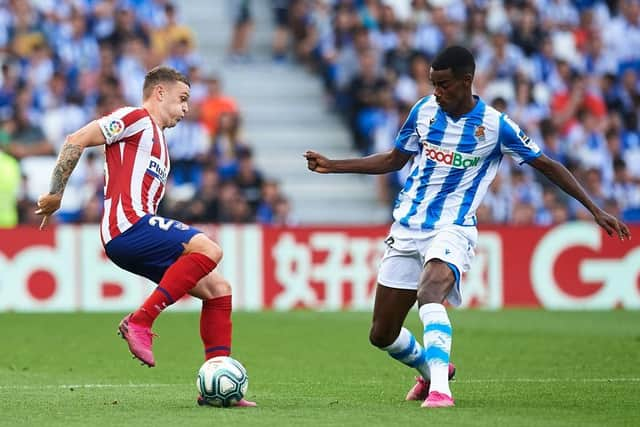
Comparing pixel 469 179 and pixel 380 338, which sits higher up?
pixel 469 179

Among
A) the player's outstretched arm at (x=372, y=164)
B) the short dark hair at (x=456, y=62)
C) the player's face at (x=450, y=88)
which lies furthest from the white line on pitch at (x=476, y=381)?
the short dark hair at (x=456, y=62)

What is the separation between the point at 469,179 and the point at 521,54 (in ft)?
52.4

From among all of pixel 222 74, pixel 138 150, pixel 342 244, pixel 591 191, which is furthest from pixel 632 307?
pixel 138 150

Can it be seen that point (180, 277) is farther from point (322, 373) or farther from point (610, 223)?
point (322, 373)

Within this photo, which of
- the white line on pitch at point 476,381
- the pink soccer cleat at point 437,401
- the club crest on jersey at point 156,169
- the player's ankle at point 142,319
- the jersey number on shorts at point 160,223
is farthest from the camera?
the white line on pitch at point 476,381

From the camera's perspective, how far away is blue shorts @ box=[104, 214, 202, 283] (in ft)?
28.2

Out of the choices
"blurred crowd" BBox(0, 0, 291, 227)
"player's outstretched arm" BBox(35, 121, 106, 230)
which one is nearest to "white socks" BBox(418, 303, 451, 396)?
"player's outstretched arm" BBox(35, 121, 106, 230)

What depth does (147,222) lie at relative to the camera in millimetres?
8641

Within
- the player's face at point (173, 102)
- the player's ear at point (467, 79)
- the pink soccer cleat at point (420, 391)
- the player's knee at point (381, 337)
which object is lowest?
the pink soccer cleat at point (420, 391)

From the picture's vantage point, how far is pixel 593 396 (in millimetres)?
9242

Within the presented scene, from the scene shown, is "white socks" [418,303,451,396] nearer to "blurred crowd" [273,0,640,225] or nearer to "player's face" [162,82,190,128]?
"player's face" [162,82,190,128]

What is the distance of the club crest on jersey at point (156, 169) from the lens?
344 inches

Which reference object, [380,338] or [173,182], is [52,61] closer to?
[173,182]

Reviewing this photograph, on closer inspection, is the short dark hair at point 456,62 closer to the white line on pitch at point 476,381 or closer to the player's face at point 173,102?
the player's face at point 173,102
